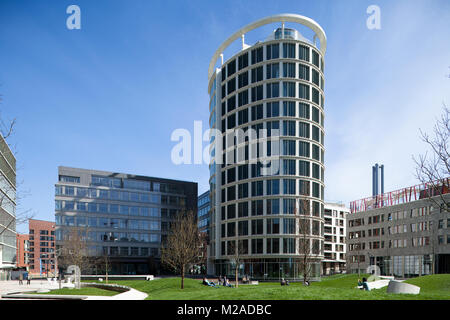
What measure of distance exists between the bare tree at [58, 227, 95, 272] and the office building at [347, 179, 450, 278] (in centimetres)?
4843

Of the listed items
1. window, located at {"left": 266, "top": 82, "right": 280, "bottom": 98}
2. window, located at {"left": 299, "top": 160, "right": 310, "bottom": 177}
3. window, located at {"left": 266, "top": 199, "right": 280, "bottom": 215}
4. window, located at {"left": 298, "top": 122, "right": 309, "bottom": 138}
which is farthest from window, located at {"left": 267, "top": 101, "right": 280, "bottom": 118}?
window, located at {"left": 266, "top": 199, "right": 280, "bottom": 215}

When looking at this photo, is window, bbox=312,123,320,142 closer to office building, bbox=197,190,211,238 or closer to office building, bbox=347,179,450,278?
office building, bbox=347,179,450,278

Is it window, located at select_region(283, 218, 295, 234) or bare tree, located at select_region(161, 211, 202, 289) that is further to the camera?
window, located at select_region(283, 218, 295, 234)

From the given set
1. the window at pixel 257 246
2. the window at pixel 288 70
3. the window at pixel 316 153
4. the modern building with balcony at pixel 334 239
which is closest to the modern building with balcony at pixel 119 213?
the window at pixel 257 246

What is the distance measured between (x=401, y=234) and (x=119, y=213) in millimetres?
63975

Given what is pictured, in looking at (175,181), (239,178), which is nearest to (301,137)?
(239,178)

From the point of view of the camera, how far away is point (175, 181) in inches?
4087

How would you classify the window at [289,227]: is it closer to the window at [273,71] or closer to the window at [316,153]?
the window at [316,153]

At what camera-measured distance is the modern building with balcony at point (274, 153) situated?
213ft

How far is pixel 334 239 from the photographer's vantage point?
382ft

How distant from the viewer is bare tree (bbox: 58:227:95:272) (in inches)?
2151

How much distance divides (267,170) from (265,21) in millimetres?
26433

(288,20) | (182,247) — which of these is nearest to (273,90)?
(288,20)

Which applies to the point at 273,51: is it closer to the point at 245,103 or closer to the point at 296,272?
the point at 245,103
